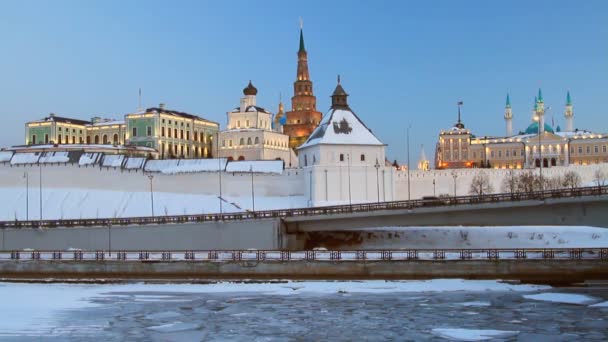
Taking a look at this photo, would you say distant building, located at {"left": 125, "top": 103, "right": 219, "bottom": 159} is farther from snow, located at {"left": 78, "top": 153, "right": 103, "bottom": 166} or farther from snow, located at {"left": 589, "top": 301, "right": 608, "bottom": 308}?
snow, located at {"left": 589, "top": 301, "right": 608, "bottom": 308}

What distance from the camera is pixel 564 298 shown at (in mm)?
29328

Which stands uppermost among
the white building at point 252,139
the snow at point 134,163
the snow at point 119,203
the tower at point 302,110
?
the tower at point 302,110

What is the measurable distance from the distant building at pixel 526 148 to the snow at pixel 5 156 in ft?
201

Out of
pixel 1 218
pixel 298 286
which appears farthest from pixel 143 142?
pixel 298 286

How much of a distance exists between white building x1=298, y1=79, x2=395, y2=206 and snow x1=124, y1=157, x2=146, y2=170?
64.2ft

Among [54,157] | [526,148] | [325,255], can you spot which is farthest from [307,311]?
[526,148]

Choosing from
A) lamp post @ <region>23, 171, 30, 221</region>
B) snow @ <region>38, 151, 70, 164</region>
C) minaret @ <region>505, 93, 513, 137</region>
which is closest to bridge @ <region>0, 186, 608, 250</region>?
lamp post @ <region>23, 171, 30, 221</region>

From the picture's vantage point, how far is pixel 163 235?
47.8 meters

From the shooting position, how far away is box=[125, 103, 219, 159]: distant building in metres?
104

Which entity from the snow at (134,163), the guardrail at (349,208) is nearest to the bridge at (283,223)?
the guardrail at (349,208)

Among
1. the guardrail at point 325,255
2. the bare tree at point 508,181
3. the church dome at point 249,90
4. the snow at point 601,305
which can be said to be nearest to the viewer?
the snow at point 601,305

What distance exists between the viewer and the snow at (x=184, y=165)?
78938 mm

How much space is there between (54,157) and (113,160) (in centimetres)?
659

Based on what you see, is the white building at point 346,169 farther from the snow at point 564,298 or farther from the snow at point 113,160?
the snow at point 564,298
